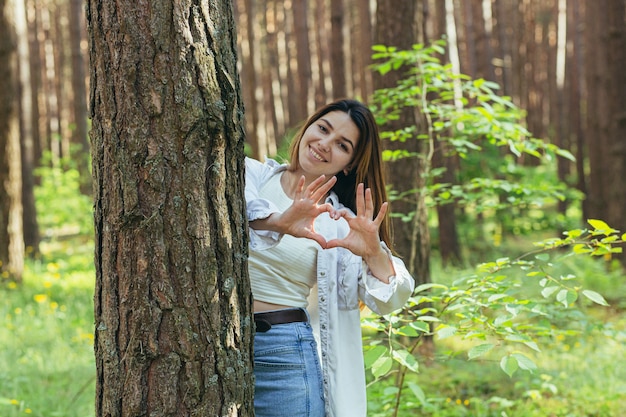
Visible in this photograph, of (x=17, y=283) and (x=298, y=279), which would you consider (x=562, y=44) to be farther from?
(x=298, y=279)

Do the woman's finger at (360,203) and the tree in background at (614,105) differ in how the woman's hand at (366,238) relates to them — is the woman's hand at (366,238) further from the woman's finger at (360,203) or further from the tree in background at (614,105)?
the tree in background at (614,105)

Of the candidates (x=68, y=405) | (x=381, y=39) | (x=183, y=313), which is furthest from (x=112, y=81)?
(x=381, y=39)

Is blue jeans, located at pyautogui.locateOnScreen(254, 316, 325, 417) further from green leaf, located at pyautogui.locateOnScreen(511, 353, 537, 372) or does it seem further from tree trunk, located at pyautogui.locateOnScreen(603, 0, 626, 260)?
tree trunk, located at pyautogui.locateOnScreen(603, 0, 626, 260)

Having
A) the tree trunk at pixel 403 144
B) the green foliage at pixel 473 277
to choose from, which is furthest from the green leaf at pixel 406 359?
the tree trunk at pixel 403 144

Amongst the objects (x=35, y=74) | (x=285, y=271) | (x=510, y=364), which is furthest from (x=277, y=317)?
(x=35, y=74)

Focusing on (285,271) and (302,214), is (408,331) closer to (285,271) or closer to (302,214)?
(285,271)

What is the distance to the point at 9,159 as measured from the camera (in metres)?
8.34

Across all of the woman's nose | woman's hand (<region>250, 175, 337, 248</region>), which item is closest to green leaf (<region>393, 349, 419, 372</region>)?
woman's hand (<region>250, 175, 337, 248</region>)

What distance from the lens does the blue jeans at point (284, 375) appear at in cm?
222

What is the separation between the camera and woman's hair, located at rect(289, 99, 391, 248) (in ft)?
8.22

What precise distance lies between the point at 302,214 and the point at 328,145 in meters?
0.46

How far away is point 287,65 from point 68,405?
25.6 metres

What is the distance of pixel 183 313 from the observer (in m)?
1.78

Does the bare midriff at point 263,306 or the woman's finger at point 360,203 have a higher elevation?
the woman's finger at point 360,203
